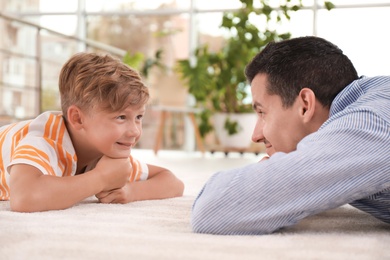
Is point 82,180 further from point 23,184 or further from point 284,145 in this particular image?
point 284,145

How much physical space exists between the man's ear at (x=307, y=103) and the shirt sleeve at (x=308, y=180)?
13cm

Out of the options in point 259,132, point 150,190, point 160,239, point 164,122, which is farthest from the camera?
point 164,122

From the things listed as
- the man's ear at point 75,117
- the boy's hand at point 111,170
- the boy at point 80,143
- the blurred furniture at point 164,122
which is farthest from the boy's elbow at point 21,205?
the blurred furniture at point 164,122

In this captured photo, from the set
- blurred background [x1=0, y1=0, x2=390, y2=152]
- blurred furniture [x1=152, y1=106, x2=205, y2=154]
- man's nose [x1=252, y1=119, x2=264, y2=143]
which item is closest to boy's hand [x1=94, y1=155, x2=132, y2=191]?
man's nose [x1=252, y1=119, x2=264, y2=143]

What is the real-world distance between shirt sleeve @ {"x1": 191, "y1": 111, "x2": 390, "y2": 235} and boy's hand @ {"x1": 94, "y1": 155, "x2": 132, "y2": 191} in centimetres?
43

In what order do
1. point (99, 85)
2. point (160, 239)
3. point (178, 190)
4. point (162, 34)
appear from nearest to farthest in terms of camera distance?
point (160, 239) < point (99, 85) < point (178, 190) < point (162, 34)

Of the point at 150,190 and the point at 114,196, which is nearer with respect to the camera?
the point at 114,196

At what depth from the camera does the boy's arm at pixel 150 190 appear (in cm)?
157

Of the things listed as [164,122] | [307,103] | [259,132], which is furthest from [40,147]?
[164,122]

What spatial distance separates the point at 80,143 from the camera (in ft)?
5.19

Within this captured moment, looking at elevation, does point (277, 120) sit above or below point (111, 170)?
above

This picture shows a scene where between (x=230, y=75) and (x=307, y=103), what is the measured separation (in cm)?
504

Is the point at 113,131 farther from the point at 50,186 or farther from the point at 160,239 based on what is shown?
the point at 160,239

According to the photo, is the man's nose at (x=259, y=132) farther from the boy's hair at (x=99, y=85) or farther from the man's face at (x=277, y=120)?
the boy's hair at (x=99, y=85)
